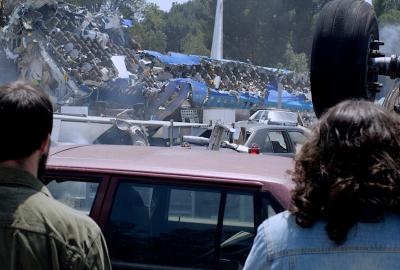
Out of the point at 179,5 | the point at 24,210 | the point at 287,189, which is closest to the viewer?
the point at 24,210

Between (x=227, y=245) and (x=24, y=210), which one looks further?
(x=227, y=245)

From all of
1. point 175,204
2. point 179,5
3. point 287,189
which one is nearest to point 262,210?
point 287,189

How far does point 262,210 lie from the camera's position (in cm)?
338

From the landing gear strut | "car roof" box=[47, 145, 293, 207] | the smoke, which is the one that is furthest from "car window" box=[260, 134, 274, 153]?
"car roof" box=[47, 145, 293, 207]

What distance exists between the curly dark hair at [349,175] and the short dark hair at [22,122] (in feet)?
2.53

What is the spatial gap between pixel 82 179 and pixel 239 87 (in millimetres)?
34261

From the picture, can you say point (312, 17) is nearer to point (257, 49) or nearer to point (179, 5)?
point (257, 49)

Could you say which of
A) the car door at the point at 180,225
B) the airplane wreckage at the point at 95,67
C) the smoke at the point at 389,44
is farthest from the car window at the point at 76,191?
the airplane wreckage at the point at 95,67

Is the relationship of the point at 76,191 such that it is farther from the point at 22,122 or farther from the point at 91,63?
the point at 91,63

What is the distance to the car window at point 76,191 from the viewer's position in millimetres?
3582

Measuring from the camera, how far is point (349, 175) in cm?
176

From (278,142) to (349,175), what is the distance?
11.0 meters

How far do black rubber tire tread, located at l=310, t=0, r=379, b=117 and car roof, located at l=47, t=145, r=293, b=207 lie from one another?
535mm

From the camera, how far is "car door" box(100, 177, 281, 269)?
3387 millimetres
